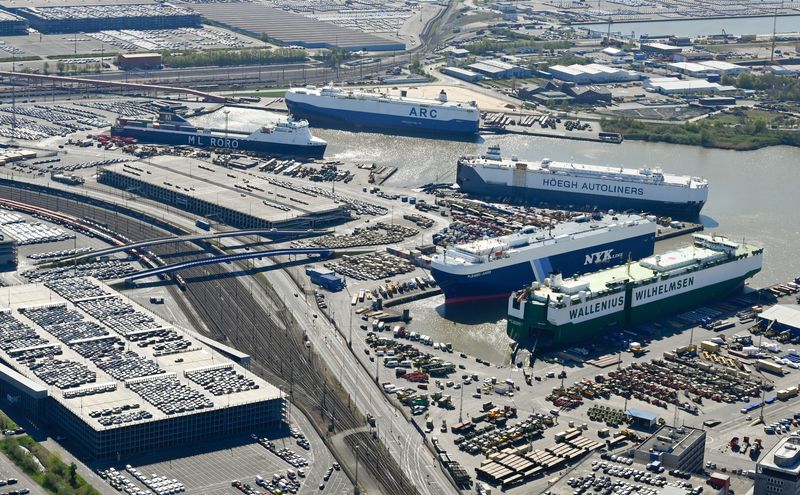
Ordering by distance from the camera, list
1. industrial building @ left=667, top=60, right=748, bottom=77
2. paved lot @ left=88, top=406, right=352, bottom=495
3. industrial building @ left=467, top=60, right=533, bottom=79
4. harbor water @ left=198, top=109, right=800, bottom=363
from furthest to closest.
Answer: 1. industrial building @ left=667, top=60, right=748, bottom=77
2. industrial building @ left=467, top=60, right=533, bottom=79
3. harbor water @ left=198, top=109, right=800, bottom=363
4. paved lot @ left=88, top=406, right=352, bottom=495

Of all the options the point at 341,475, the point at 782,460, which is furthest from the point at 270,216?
the point at 782,460

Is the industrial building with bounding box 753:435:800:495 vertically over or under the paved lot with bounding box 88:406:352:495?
over

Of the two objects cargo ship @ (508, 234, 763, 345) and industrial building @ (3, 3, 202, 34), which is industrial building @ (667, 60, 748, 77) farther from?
cargo ship @ (508, 234, 763, 345)

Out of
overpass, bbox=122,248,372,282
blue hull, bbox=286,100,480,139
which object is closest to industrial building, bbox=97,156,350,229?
overpass, bbox=122,248,372,282

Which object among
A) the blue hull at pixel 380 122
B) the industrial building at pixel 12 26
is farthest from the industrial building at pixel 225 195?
the industrial building at pixel 12 26

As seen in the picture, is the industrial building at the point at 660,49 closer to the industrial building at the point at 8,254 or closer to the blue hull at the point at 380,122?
the blue hull at the point at 380,122

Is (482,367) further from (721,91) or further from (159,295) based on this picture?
→ (721,91)
